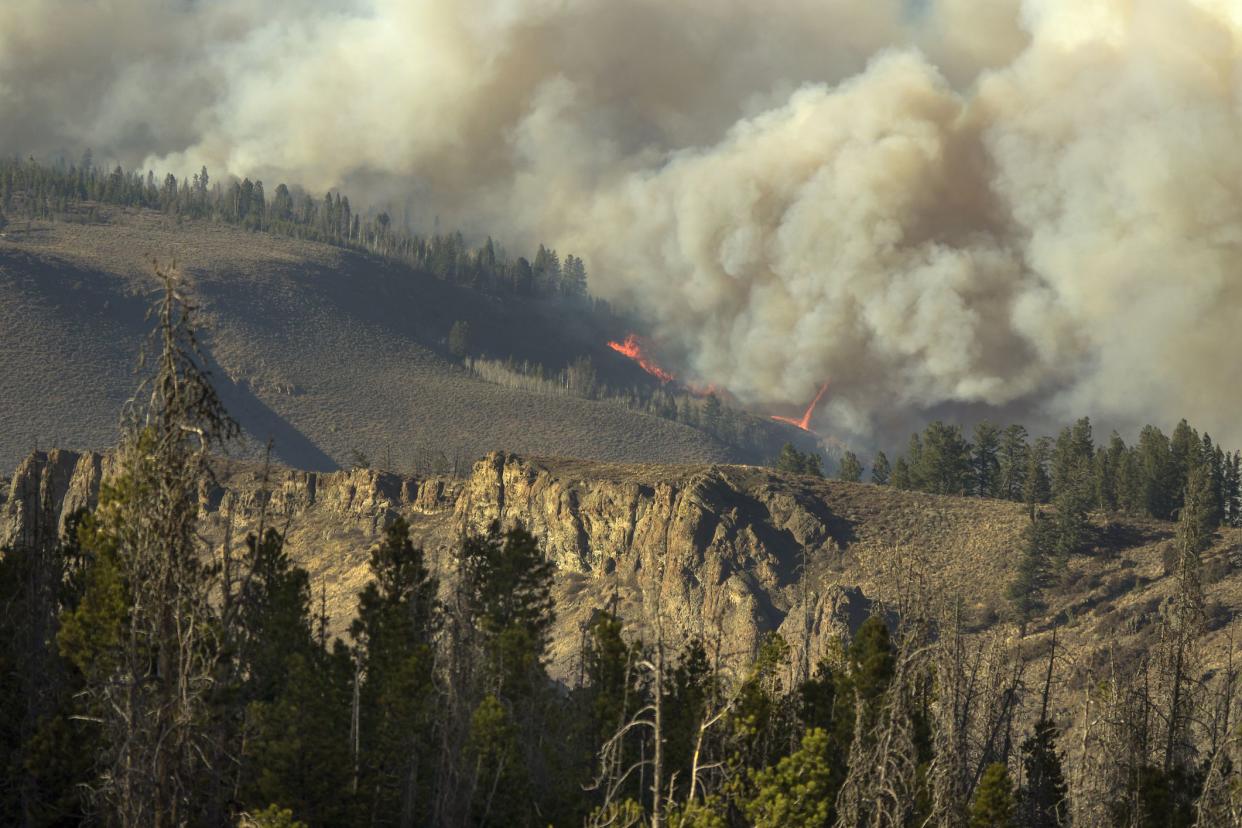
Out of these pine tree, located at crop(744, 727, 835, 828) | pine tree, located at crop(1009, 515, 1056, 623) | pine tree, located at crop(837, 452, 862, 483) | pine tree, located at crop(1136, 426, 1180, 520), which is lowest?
pine tree, located at crop(744, 727, 835, 828)

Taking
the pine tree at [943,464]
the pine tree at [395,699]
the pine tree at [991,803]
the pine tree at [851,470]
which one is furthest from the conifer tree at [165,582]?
the pine tree at [851,470]

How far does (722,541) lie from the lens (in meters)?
117

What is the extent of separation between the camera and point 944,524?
12281 cm

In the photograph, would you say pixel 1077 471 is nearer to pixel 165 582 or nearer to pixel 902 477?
pixel 902 477

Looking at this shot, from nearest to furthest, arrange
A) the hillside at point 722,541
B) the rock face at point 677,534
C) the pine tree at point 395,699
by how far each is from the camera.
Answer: the pine tree at point 395,699, the hillside at point 722,541, the rock face at point 677,534

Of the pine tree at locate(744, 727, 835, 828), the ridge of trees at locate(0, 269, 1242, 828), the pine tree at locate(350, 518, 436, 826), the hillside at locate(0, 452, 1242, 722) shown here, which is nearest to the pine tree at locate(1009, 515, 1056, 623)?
the hillside at locate(0, 452, 1242, 722)

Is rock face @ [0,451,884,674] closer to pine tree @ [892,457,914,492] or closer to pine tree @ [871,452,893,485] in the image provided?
pine tree @ [892,457,914,492]

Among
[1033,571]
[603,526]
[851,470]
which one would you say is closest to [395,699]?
[1033,571]

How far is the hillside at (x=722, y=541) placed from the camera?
340ft

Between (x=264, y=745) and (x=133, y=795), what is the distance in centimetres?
1376

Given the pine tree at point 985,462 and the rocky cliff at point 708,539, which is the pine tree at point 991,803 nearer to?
the rocky cliff at point 708,539

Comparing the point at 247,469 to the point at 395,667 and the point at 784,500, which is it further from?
the point at 395,667

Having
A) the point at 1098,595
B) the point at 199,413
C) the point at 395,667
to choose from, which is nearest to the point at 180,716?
the point at 199,413

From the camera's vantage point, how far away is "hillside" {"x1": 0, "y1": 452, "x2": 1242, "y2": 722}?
10356 centimetres
